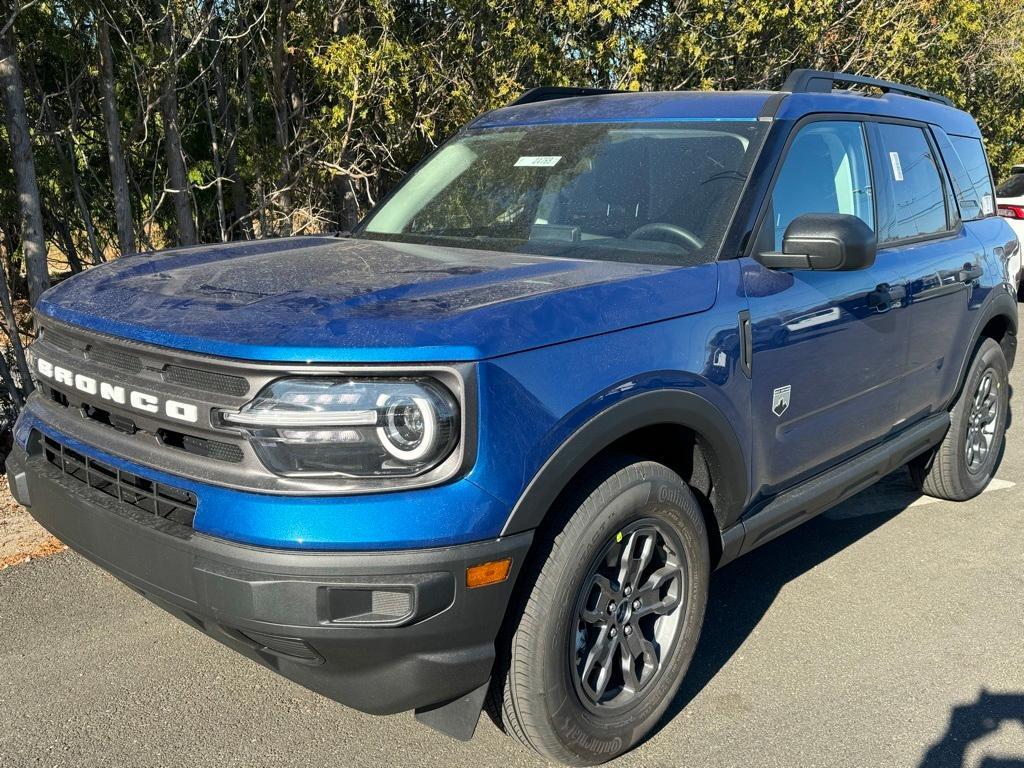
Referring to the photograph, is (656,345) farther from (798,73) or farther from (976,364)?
(976,364)

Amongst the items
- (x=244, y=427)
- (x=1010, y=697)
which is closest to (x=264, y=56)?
(x=244, y=427)

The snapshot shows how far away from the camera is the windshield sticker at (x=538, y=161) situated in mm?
3668

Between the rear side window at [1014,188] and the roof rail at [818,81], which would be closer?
the roof rail at [818,81]

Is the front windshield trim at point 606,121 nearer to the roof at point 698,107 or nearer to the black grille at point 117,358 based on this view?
the roof at point 698,107

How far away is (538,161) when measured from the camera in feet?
12.2

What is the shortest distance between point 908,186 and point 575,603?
8.84 ft

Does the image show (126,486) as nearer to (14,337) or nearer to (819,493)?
(819,493)

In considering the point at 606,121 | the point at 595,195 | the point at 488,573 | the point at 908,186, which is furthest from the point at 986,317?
the point at 488,573

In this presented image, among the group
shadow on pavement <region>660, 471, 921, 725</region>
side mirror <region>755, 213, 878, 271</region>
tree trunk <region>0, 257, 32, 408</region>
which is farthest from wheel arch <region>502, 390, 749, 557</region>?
tree trunk <region>0, 257, 32, 408</region>

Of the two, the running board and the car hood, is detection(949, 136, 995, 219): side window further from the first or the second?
the car hood

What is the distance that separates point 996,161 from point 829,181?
1750cm

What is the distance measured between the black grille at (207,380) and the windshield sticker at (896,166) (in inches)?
120

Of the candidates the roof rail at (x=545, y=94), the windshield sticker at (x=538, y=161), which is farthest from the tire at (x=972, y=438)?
the windshield sticker at (x=538, y=161)

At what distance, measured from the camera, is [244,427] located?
222 centimetres
